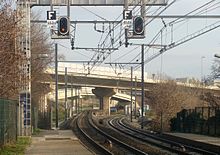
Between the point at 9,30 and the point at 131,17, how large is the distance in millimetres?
9786

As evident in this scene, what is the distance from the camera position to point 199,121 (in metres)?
44.2

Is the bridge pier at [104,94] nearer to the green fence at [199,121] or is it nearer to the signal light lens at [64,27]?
the green fence at [199,121]

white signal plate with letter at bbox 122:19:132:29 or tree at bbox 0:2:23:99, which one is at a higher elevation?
white signal plate with letter at bbox 122:19:132:29

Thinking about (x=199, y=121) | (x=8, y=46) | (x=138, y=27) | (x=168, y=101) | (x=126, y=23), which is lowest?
(x=199, y=121)

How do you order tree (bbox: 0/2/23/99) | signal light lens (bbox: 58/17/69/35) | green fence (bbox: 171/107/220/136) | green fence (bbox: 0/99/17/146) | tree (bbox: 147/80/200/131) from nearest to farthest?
tree (bbox: 0/2/23/99) → green fence (bbox: 0/99/17/146) → signal light lens (bbox: 58/17/69/35) → green fence (bbox: 171/107/220/136) → tree (bbox: 147/80/200/131)

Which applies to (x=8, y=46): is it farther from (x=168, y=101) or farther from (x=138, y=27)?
(x=168, y=101)

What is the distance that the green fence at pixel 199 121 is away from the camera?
40.5 meters

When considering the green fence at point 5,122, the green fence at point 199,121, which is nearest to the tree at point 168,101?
the green fence at point 199,121

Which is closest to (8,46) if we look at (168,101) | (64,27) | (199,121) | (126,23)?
(64,27)

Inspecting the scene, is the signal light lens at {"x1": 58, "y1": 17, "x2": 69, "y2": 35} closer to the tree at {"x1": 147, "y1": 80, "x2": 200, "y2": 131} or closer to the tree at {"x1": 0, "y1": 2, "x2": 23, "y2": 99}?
the tree at {"x1": 0, "y1": 2, "x2": 23, "y2": 99}

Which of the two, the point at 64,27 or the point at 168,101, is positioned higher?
the point at 64,27

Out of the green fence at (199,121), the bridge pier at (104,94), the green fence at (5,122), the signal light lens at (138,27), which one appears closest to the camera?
the green fence at (5,122)

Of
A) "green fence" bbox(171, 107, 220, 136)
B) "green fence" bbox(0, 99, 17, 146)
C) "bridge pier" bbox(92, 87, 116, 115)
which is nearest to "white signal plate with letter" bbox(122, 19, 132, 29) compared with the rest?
"green fence" bbox(0, 99, 17, 146)

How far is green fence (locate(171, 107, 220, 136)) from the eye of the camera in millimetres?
40491
